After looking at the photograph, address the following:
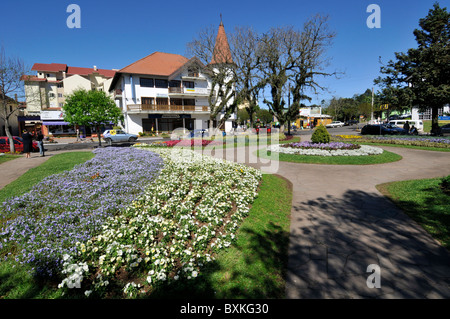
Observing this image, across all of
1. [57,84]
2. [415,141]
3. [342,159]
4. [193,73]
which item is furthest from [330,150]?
[57,84]

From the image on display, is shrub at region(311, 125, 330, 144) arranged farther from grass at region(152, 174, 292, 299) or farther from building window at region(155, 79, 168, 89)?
building window at region(155, 79, 168, 89)

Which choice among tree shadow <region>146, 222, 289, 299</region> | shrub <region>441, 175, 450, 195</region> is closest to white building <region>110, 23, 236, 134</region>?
shrub <region>441, 175, 450, 195</region>

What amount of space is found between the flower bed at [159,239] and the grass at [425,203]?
12.3 ft

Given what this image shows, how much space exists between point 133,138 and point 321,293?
2910 cm

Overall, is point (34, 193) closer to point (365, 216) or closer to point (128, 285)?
point (128, 285)

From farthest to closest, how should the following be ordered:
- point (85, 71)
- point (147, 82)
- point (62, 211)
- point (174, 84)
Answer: point (85, 71), point (174, 84), point (147, 82), point (62, 211)

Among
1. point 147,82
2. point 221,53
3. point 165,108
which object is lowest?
point 165,108

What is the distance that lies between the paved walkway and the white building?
3272 centimetres

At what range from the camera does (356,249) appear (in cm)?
394

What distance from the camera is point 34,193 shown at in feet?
18.7

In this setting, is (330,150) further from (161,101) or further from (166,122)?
(166,122)

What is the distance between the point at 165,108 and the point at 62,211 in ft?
118

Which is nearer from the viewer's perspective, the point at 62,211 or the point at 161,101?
the point at 62,211
